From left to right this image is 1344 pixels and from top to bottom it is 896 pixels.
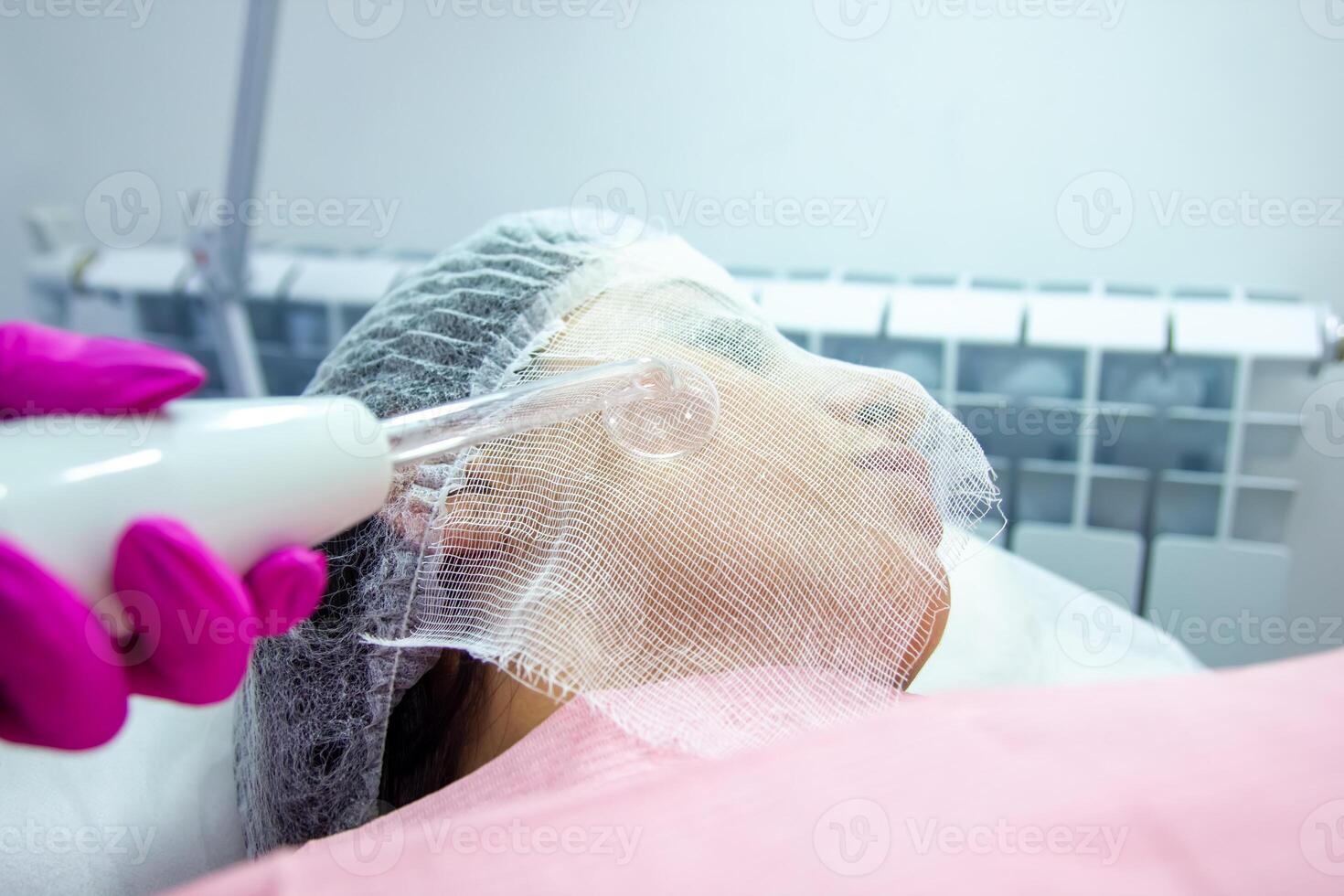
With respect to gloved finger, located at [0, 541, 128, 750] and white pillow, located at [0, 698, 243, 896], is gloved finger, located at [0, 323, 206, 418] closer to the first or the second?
gloved finger, located at [0, 541, 128, 750]

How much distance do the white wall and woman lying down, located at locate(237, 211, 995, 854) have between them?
641mm

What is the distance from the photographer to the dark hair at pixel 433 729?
697mm

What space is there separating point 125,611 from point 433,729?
38 cm

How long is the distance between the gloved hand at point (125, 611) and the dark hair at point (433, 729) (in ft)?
0.94

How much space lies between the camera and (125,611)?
0.37 meters

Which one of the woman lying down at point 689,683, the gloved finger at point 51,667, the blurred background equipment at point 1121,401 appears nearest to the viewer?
the gloved finger at point 51,667

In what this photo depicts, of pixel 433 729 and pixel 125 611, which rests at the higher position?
pixel 125 611

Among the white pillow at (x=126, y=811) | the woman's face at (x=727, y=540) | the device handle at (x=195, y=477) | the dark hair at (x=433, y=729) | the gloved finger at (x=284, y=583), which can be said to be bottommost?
the white pillow at (x=126, y=811)

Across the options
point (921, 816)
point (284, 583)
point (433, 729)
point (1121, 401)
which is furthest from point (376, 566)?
point (1121, 401)

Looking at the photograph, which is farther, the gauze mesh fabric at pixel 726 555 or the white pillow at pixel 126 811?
the white pillow at pixel 126 811

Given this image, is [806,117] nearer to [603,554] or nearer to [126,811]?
[603,554]

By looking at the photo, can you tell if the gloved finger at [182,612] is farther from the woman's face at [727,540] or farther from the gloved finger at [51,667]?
the woman's face at [727,540]

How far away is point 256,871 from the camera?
1.36 feet

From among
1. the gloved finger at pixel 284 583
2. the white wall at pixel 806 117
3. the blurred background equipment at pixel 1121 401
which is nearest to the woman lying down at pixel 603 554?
the gloved finger at pixel 284 583
